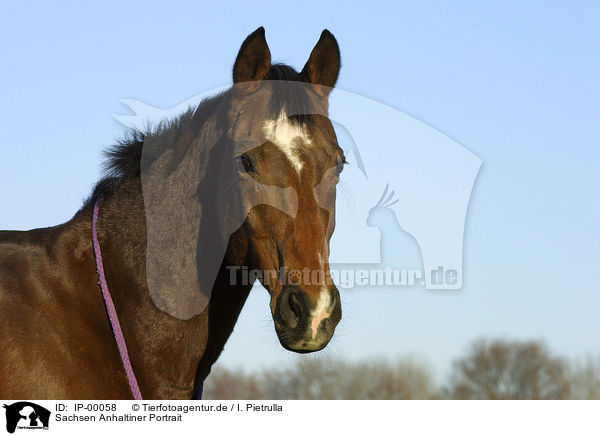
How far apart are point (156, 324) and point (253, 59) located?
2188 mm

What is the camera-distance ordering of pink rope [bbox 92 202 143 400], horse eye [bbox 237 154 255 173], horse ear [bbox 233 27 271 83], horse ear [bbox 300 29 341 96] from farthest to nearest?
1. horse ear [bbox 300 29 341 96]
2. horse ear [bbox 233 27 271 83]
3. pink rope [bbox 92 202 143 400]
4. horse eye [bbox 237 154 255 173]

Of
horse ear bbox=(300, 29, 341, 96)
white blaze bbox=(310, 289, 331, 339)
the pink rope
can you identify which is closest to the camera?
white blaze bbox=(310, 289, 331, 339)

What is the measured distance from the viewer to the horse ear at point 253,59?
5473mm

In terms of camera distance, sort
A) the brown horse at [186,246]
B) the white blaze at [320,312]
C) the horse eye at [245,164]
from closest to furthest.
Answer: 1. the white blaze at [320,312]
2. the brown horse at [186,246]
3. the horse eye at [245,164]

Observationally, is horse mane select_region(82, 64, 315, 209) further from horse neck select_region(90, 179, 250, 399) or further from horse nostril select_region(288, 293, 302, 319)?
horse nostril select_region(288, 293, 302, 319)

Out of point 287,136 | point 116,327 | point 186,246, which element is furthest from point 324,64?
point 116,327

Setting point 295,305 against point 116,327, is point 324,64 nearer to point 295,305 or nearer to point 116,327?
point 295,305

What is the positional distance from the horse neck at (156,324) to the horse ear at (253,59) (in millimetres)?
1388

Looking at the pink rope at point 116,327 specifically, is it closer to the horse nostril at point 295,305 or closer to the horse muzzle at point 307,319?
the horse muzzle at point 307,319

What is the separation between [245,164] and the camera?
5117 millimetres

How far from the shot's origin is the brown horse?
4977mm

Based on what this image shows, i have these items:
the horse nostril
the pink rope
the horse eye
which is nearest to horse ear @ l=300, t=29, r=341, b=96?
the horse eye
